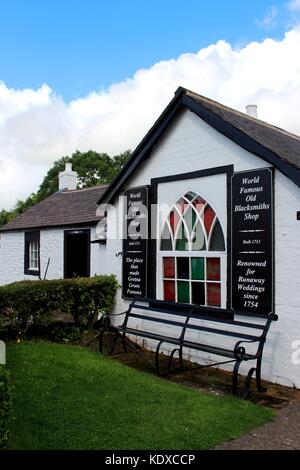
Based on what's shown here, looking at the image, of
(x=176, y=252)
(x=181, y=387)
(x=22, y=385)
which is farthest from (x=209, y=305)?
(x=22, y=385)

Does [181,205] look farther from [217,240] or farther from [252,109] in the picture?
[252,109]

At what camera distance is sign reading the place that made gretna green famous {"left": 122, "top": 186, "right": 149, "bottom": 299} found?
904cm

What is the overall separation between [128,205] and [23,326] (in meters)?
3.44

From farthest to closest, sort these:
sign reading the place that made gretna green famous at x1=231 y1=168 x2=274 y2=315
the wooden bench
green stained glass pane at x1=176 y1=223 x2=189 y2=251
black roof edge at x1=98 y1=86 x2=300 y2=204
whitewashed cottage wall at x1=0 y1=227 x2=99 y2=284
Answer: whitewashed cottage wall at x1=0 y1=227 x2=99 y2=284, green stained glass pane at x1=176 y1=223 x2=189 y2=251, sign reading the place that made gretna green famous at x1=231 y1=168 x2=274 y2=315, black roof edge at x1=98 y1=86 x2=300 y2=204, the wooden bench

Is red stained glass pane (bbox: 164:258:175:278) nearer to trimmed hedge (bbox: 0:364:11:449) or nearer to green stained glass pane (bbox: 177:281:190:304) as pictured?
green stained glass pane (bbox: 177:281:190:304)

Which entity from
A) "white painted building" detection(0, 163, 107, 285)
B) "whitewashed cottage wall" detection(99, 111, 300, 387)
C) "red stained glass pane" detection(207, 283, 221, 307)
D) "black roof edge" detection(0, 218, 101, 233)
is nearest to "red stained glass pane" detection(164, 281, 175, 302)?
"red stained glass pane" detection(207, 283, 221, 307)

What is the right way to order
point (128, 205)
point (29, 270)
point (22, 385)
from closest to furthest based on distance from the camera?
point (22, 385)
point (128, 205)
point (29, 270)

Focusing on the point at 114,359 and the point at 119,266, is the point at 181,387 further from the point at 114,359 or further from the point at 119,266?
the point at 119,266

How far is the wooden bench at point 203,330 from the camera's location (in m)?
6.10

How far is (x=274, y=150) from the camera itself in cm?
678

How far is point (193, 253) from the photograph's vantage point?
804cm

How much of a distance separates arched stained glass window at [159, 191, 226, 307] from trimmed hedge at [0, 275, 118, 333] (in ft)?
5.35

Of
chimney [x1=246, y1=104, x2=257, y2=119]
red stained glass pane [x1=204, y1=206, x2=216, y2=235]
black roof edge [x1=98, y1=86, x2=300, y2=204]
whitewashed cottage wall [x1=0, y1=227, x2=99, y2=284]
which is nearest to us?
black roof edge [x1=98, y1=86, x2=300, y2=204]

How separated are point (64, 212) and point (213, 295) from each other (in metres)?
9.45
